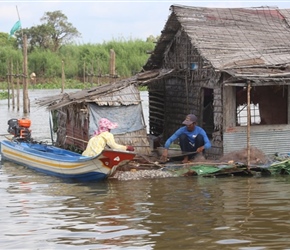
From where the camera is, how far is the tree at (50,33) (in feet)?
169

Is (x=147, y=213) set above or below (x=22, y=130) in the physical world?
below

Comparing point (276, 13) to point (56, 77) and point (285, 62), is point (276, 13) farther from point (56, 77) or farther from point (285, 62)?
point (56, 77)

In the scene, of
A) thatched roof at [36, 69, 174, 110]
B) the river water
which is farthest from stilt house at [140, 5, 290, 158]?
the river water

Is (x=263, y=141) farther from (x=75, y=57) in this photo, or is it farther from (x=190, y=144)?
(x=75, y=57)

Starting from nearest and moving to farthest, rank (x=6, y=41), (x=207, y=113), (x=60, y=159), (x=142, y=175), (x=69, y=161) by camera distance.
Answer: (x=142, y=175), (x=69, y=161), (x=60, y=159), (x=207, y=113), (x=6, y=41)

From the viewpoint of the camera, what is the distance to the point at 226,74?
12.7 m

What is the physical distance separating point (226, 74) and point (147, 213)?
4.34 metres

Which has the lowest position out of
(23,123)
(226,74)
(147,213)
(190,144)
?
(147,213)

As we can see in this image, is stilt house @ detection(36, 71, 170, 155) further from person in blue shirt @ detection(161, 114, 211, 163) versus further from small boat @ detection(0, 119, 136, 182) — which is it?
person in blue shirt @ detection(161, 114, 211, 163)

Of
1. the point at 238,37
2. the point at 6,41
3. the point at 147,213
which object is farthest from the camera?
the point at 6,41

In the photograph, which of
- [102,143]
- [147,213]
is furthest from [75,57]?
[147,213]

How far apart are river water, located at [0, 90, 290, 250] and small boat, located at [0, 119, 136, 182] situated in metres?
0.26

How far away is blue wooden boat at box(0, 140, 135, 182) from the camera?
11.4m

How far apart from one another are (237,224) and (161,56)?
315 inches
